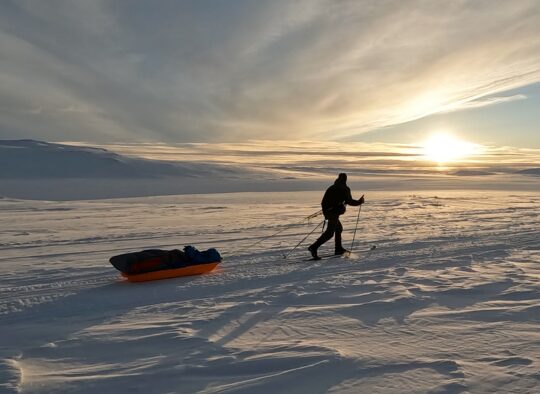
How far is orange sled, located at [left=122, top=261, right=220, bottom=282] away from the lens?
7.25m

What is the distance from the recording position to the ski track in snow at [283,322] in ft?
12.4

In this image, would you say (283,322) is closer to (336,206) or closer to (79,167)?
(336,206)

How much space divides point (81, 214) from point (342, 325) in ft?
51.0

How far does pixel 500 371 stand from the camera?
149 inches

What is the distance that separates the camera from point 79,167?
58.5 metres

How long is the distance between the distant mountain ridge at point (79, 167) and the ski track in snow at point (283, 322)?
151 feet

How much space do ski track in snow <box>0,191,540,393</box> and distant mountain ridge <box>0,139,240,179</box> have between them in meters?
46.1

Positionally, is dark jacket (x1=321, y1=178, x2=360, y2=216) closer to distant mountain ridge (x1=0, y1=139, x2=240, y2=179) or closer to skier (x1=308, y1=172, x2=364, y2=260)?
skier (x1=308, y1=172, x2=364, y2=260)

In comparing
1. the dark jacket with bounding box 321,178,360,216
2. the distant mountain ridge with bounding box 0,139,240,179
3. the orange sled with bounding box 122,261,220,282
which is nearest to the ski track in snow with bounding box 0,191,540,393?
Answer: the orange sled with bounding box 122,261,220,282

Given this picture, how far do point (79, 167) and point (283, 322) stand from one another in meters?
58.7

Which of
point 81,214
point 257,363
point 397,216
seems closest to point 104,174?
point 81,214

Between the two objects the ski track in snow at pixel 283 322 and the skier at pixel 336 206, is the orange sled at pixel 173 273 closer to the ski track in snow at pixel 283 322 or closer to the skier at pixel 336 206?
the ski track in snow at pixel 283 322

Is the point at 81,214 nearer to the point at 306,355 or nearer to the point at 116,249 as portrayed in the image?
the point at 116,249

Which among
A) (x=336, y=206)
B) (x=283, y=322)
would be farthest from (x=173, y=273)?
(x=336, y=206)
